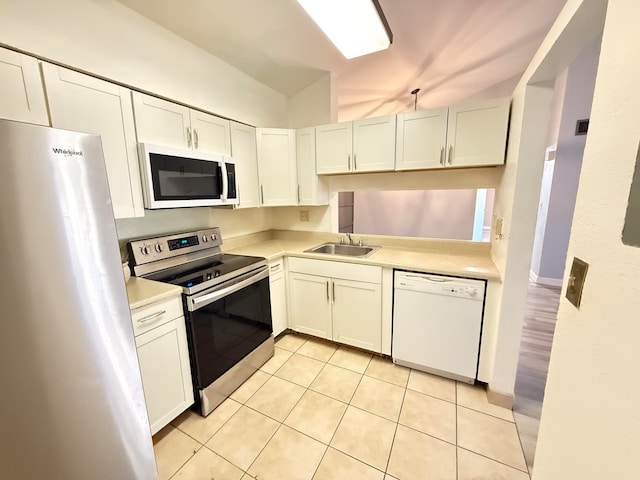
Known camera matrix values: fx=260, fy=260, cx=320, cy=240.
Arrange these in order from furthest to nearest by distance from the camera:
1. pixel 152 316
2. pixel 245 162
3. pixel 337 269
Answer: pixel 245 162 < pixel 337 269 < pixel 152 316

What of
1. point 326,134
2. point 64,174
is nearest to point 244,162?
point 326,134

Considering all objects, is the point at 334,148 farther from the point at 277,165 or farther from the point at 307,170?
the point at 277,165

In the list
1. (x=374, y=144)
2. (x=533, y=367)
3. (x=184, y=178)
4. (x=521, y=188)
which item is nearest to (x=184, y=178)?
(x=184, y=178)

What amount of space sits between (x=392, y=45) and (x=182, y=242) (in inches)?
90.0

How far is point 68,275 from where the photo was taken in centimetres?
91

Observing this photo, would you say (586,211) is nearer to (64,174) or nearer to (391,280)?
(391,280)

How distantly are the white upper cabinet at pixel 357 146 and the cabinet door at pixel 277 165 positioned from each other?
278 mm

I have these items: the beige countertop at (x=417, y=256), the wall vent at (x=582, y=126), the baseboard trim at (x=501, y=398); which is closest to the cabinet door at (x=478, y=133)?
the beige countertop at (x=417, y=256)

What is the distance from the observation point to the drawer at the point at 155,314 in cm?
133

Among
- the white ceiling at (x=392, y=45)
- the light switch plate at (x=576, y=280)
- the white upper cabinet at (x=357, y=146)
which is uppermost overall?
the white ceiling at (x=392, y=45)

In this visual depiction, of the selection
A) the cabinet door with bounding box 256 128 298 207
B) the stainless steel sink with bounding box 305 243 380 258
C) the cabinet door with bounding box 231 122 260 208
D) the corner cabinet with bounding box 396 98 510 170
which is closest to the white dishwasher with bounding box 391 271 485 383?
the stainless steel sink with bounding box 305 243 380 258

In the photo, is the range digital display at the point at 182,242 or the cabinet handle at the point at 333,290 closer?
the range digital display at the point at 182,242

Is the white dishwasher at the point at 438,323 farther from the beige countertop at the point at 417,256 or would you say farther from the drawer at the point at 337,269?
the drawer at the point at 337,269

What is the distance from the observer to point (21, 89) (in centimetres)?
114
